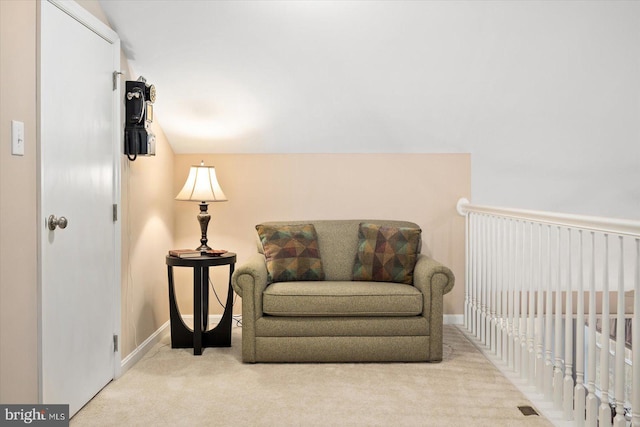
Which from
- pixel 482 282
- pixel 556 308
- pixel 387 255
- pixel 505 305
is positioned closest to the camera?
pixel 556 308

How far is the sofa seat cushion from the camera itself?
11.1ft

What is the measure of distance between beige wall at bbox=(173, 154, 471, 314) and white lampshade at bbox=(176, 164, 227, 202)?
38 cm

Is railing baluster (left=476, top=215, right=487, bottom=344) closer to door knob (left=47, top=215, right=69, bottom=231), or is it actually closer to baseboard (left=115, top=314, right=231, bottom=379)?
baseboard (left=115, top=314, right=231, bottom=379)

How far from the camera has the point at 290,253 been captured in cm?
377

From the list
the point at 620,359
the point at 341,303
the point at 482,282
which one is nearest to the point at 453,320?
the point at 482,282

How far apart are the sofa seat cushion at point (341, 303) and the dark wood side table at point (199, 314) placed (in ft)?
1.60

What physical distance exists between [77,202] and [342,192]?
2.20 metres

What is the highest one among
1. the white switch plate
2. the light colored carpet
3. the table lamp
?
the white switch plate

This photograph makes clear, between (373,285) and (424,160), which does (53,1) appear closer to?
(373,285)

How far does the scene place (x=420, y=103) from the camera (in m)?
4.00

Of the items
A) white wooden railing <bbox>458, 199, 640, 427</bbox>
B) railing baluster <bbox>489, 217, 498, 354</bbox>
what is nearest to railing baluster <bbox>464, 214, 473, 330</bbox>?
white wooden railing <bbox>458, 199, 640, 427</bbox>

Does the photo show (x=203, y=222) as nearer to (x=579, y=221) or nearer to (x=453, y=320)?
(x=453, y=320)

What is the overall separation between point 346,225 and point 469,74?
134cm

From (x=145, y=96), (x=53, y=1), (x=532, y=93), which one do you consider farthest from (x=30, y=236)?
(x=532, y=93)
